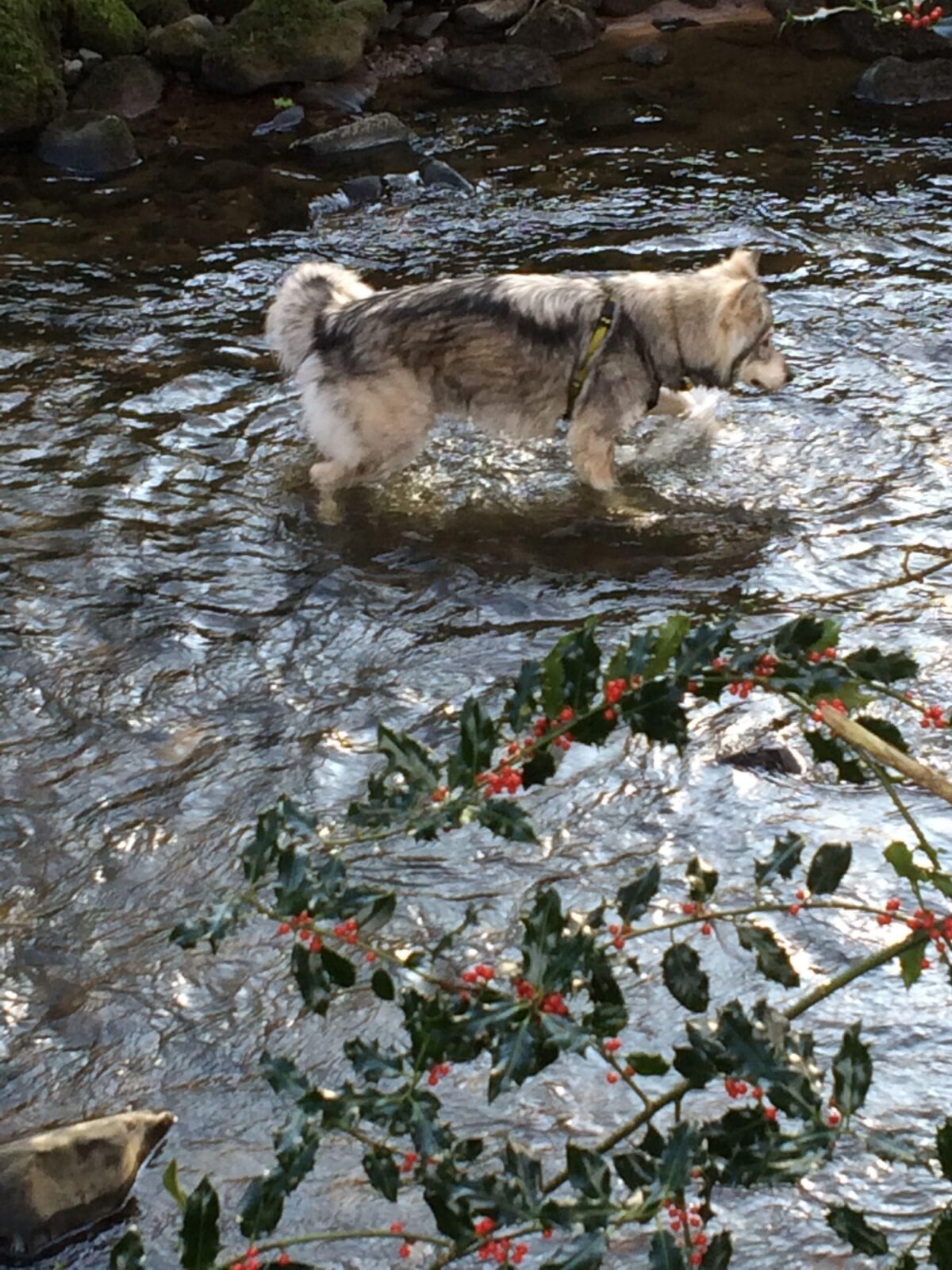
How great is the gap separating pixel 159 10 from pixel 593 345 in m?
9.32

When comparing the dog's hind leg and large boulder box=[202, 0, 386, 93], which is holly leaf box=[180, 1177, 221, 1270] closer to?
the dog's hind leg

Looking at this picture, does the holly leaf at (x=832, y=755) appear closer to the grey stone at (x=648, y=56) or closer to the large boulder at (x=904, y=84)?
the large boulder at (x=904, y=84)

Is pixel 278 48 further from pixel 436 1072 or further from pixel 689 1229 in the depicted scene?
pixel 689 1229

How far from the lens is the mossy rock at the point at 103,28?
42.8 feet

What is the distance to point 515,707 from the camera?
73.5 inches

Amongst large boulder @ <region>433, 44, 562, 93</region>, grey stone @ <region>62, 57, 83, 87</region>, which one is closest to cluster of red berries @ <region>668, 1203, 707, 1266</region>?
large boulder @ <region>433, 44, 562, 93</region>

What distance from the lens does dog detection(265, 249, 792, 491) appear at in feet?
20.6

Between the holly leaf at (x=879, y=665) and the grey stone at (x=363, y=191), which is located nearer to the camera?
the holly leaf at (x=879, y=665)

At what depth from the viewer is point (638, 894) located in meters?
2.01

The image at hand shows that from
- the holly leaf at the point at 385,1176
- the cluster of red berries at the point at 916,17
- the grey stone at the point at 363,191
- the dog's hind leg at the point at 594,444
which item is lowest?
the dog's hind leg at the point at 594,444

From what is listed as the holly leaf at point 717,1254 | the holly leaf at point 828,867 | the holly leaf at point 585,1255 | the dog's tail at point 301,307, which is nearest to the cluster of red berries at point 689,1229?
the holly leaf at point 717,1254

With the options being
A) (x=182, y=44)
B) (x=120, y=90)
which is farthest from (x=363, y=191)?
(x=182, y=44)

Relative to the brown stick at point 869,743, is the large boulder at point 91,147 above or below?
below

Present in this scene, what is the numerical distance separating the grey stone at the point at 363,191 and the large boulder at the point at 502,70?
9.81ft
